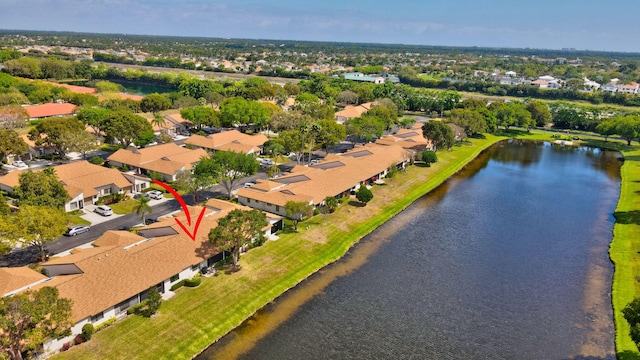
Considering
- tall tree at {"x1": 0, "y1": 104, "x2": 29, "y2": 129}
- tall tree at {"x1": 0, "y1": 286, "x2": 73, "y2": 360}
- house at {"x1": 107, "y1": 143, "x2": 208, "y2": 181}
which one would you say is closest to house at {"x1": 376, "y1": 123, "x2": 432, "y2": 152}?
house at {"x1": 107, "y1": 143, "x2": 208, "y2": 181}

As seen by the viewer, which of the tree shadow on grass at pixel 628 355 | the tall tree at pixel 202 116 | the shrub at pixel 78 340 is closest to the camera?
the shrub at pixel 78 340

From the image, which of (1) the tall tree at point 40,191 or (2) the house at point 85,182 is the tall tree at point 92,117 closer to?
(2) the house at point 85,182

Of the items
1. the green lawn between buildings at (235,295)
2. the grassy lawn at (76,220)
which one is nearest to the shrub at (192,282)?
the green lawn between buildings at (235,295)

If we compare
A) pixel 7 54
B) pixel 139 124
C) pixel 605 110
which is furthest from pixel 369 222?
pixel 7 54

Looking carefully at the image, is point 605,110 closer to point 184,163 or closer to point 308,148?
point 308,148

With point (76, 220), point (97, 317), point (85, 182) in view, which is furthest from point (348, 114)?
point (97, 317)

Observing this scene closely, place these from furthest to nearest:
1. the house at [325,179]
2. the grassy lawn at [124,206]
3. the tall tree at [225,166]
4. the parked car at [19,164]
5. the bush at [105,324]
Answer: the parked car at [19,164], the house at [325,179], the tall tree at [225,166], the grassy lawn at [124,206], the bush at [105,324]
